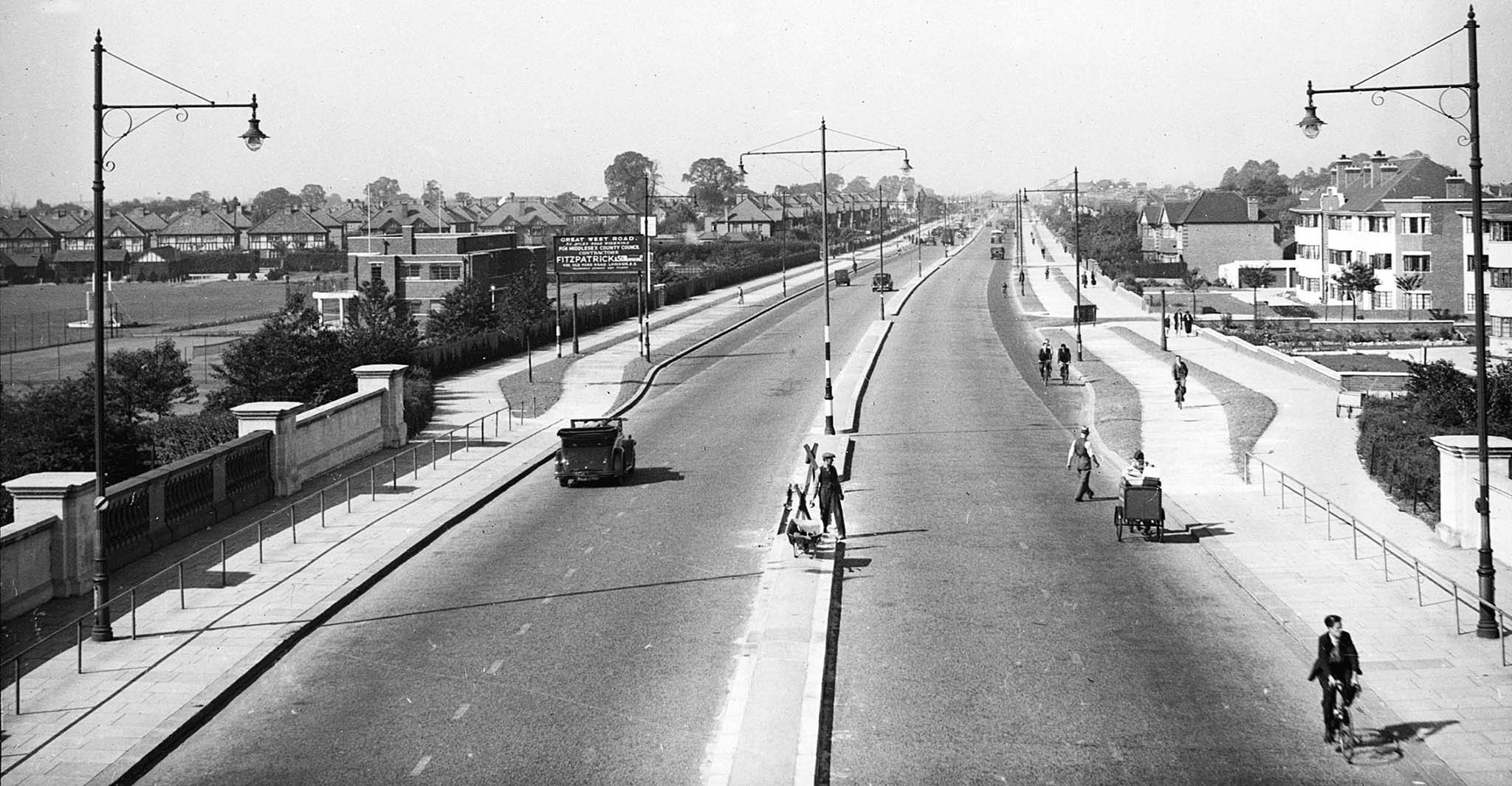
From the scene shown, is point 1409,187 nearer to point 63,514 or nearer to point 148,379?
point 148,379

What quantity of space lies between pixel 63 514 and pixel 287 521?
6.37 metres

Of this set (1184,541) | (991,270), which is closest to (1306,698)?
(1184,541)

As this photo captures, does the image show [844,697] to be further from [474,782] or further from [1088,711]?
[474,782]

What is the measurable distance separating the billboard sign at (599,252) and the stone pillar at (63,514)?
45467 mm

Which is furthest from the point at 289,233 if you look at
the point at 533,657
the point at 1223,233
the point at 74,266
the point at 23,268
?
the point at 533,657

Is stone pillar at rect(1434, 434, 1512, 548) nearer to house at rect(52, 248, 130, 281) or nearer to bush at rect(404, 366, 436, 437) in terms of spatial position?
bush at rect(404, 366, 436, 437)

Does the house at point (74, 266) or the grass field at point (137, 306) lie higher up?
the house at point (74, 266)

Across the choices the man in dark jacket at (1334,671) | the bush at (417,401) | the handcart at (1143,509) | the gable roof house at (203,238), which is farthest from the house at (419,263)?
the gable roof house at (203,238)

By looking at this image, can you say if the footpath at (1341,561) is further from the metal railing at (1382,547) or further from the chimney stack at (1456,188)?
the chimney stack at (1456,188)

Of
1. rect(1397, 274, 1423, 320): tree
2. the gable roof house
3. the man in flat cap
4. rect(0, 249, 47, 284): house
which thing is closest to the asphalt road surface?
the man in flat cap

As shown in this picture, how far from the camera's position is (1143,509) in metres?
24.4

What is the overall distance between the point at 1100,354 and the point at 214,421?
39.2 meters

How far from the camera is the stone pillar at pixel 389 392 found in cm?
3634

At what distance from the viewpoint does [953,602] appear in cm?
2042
